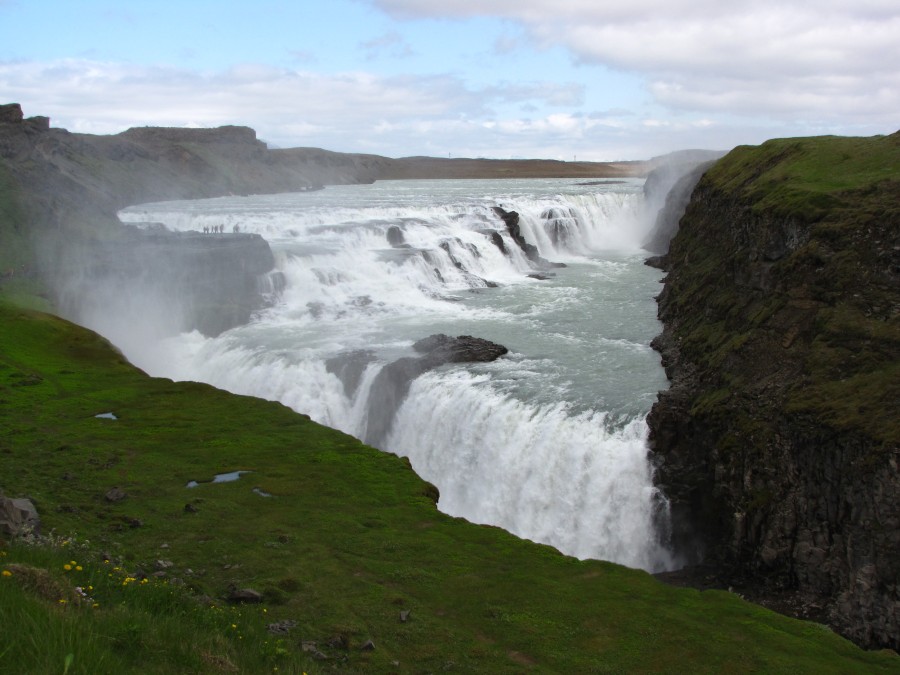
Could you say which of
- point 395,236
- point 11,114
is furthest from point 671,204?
point 11,114

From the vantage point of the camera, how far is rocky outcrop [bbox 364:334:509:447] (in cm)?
2884

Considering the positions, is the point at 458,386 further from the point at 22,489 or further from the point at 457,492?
the point at 22,489

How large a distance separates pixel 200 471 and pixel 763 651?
1230 cm

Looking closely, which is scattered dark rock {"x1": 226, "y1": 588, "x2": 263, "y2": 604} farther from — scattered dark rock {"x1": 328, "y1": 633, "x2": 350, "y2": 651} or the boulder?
the boulder

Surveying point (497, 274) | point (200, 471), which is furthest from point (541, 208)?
point (200, 471)

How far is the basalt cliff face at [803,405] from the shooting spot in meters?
17.0

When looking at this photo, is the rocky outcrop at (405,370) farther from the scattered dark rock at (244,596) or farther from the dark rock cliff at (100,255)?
the scattered dark rock at (244,596)

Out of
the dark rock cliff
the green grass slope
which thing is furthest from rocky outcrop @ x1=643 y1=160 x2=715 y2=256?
the green grass slope

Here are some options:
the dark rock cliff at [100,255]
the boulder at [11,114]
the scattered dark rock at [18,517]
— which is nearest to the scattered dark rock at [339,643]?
the scattered dark rock at [18,517]

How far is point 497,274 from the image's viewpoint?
5262 centimetres

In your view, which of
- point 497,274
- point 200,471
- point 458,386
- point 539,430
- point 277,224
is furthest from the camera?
point 277,224

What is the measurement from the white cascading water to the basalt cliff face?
1628 millimetres

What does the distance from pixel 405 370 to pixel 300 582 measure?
A: 54.4ft

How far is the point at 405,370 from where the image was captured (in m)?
29.6
